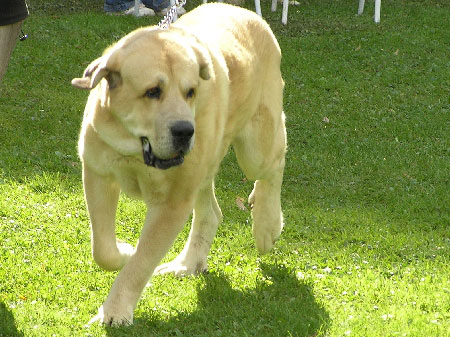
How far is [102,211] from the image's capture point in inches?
166

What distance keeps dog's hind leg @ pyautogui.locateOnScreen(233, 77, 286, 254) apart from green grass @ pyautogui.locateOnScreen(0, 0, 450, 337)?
0.23 m

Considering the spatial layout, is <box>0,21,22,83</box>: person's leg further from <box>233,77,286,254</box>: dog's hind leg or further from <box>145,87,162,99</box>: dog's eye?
<box>145,87,162,99</box>: dog's eye

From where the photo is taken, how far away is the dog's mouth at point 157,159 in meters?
3.73

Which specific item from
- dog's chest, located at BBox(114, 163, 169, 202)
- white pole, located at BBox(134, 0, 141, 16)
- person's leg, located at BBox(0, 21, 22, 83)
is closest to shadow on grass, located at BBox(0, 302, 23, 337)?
dog's chest, located at BBox(114, 163, 169, 202)

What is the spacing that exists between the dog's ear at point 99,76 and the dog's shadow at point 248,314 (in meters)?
1.24

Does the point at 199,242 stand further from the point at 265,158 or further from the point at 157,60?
the point at 157,60

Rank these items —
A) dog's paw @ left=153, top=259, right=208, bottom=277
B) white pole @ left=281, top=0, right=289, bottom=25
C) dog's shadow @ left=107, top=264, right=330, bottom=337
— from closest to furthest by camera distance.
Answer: dog's shadow @ left=107, top=264, right=330, bottom=337 < dog's paw @ left=153, top=259, right=208, bottom=277 < white pole @ left=281, top=0, right=289, bottom=25

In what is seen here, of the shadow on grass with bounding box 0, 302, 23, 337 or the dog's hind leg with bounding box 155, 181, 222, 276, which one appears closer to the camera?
the shadow on grass with bounding box 0, 302, 23, 337

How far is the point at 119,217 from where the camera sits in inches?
230

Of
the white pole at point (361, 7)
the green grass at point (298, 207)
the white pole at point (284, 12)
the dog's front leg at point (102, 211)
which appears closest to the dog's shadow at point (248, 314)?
the green grass at point (298, 207)

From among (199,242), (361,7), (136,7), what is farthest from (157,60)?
(361,7)

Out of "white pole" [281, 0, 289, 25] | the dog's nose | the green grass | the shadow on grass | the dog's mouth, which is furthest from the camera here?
"white pole" [281, 0, 289, 25]

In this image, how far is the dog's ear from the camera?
3613 millimetres

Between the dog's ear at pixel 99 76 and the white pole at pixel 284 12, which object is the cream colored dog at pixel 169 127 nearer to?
the dog's ear at pixel 99 76
